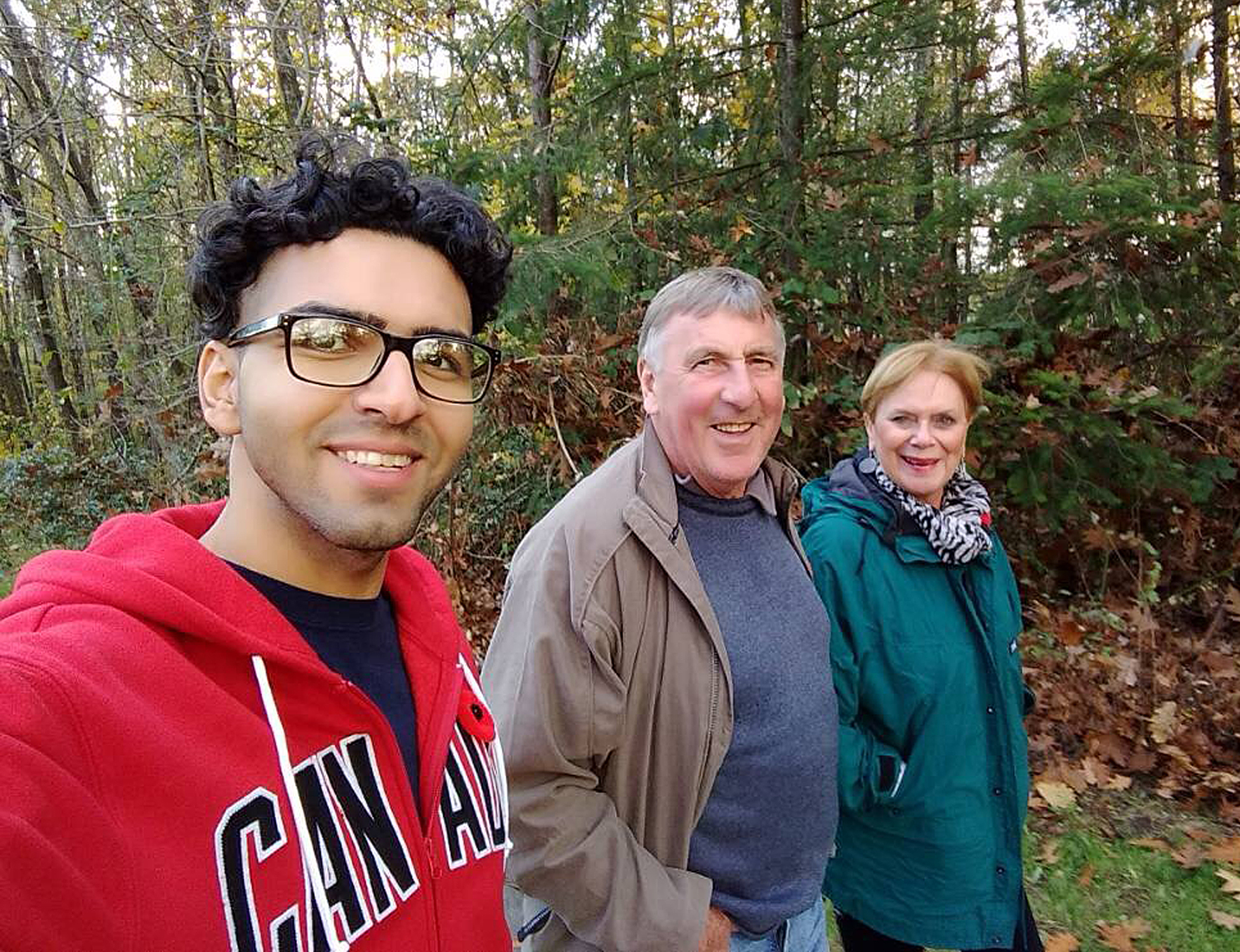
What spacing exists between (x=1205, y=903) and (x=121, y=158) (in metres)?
13.4

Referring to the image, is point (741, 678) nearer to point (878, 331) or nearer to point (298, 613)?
point (298, 613)

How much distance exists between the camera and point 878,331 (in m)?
6.09

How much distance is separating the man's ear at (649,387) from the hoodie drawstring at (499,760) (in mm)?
901

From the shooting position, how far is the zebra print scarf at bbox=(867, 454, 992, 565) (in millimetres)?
2297

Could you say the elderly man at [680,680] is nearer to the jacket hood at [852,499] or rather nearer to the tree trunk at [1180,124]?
the jacket hood at [852,499]

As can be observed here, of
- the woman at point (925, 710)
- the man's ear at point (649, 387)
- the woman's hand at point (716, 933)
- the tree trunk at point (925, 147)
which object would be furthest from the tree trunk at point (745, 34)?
the woman's hand at point (716, 933)

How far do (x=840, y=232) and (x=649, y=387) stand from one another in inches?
188

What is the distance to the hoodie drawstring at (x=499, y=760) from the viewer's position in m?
1.42

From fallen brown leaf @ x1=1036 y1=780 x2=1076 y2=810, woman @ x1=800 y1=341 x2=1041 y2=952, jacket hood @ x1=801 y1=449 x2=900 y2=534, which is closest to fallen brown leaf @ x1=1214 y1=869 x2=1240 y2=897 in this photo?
fallen brown leaf @ x1=1036 y1=780 x2=1076 y2=810

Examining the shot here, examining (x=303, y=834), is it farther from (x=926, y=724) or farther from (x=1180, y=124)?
(x=1180, y=124)

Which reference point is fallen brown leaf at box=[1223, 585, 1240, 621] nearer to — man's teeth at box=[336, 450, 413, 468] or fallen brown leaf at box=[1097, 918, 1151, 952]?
fallen brown leaf at box=[1097, 918, 1151, 952]

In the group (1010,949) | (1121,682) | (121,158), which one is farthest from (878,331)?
(121,158)

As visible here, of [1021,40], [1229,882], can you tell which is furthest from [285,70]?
[1021,40]

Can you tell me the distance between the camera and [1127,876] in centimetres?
362
